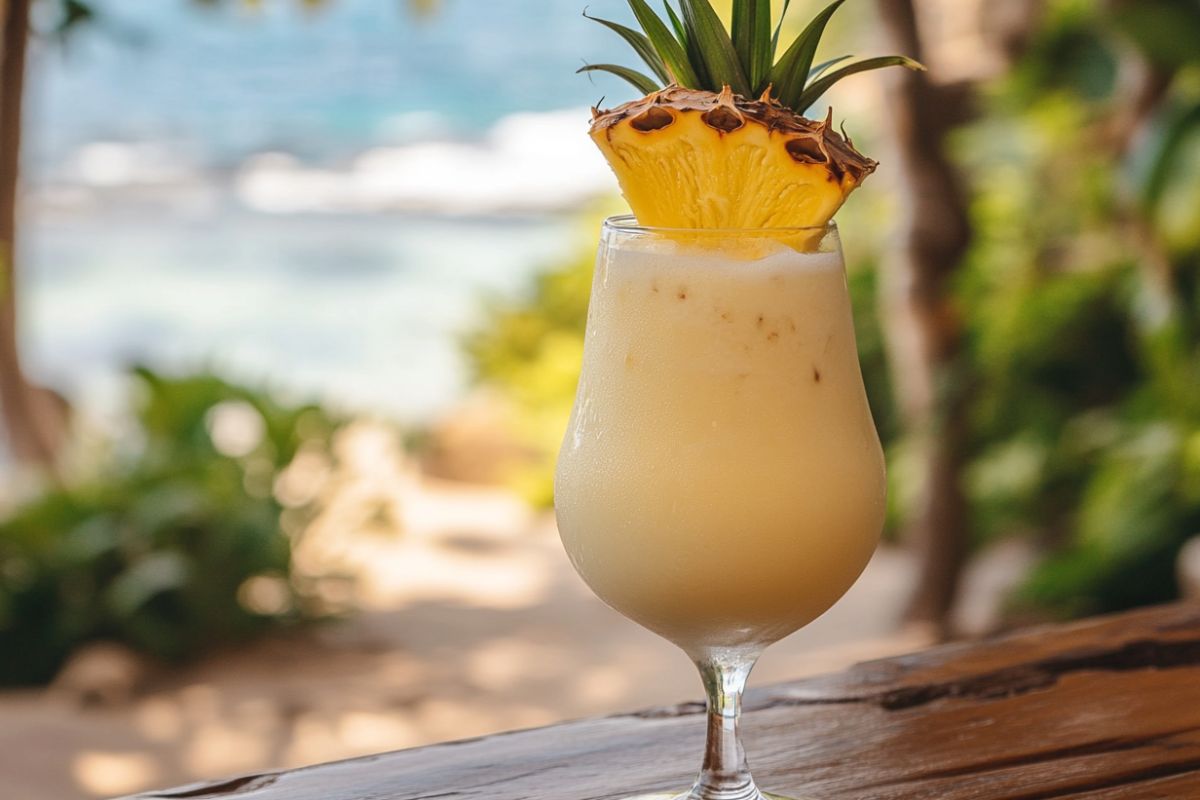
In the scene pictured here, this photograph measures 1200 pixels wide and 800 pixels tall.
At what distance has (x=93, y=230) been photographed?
20.9 metres

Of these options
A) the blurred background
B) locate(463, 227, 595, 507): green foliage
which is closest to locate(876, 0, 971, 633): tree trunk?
the blurred background

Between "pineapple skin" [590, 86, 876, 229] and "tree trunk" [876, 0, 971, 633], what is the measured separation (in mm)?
3399

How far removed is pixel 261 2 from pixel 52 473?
1915 millimetres

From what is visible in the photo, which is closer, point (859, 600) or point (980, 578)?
point (980, 578)

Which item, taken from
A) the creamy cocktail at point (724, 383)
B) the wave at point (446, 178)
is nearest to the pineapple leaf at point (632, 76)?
the creamy cocktail at point (724, 383)

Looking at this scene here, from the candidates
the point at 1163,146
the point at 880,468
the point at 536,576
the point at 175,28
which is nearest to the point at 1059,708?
the point at 880,468

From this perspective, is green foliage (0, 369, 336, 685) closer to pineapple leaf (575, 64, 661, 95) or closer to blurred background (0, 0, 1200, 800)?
blurred background (0, 0, 1200, 800)

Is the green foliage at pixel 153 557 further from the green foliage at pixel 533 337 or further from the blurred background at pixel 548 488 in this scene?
the green foliage at pixel 533 337

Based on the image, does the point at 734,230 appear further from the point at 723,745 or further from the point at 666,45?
the point at 723,745

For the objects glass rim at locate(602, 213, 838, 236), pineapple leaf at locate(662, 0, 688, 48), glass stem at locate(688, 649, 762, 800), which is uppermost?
pineapple leaf at locate(662, 0, 688, 48)

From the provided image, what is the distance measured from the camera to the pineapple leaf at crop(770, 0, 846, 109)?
36.0 inches

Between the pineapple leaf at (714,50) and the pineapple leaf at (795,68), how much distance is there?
0.08ft

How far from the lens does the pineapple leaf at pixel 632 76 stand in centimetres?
97

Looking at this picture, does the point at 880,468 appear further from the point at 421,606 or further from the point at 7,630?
the point at 421,606
